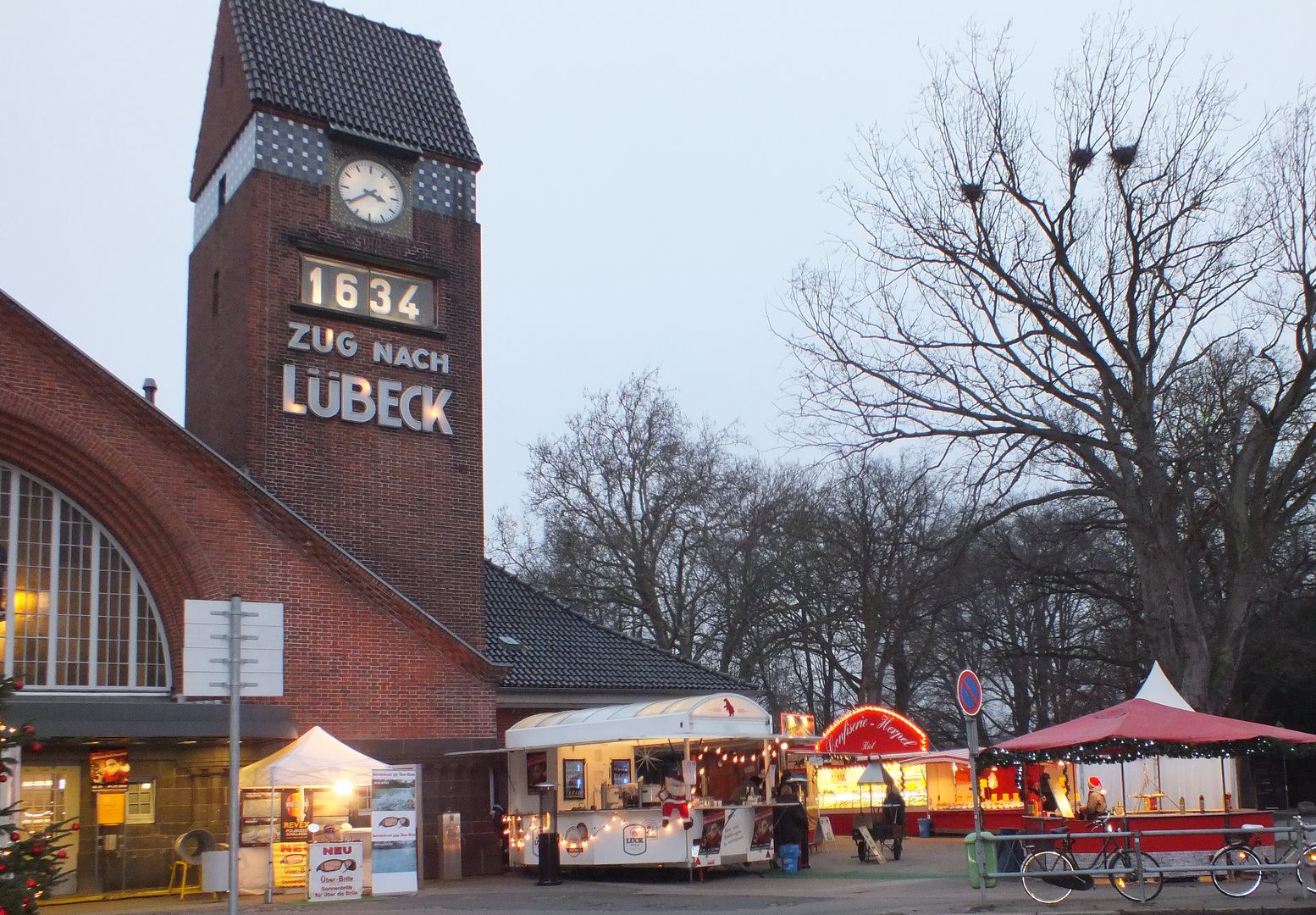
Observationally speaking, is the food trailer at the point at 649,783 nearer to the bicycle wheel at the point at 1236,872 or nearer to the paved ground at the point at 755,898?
the paved ground at the point at 755,898

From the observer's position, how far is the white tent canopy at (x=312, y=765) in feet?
60.1

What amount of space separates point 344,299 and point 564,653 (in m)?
8.82

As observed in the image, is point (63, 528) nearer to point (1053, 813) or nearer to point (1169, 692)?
point (1053, 813)

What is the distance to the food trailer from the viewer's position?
20.3 m

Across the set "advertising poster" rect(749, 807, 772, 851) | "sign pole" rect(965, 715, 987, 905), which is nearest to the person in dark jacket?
"advertising poster" rect(749, 807, 772, 851)

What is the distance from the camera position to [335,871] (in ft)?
60.1

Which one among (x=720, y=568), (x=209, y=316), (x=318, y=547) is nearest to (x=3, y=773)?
(x=318, y=547)

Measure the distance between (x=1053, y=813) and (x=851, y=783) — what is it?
13277 millimetres

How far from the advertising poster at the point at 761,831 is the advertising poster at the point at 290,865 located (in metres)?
7.22

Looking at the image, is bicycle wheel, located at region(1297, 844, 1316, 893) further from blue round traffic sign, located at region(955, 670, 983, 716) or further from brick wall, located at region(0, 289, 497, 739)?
brick wall, located at region(0, 289, 497, 739)

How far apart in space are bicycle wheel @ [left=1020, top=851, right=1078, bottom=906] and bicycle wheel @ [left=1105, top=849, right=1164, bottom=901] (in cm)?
58

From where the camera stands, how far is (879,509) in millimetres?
48938

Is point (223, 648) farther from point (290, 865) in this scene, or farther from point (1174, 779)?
point (1174, 779)

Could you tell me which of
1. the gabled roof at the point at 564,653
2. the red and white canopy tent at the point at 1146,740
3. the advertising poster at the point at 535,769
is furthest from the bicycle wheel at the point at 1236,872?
the gabled roof at the point at 564,653
